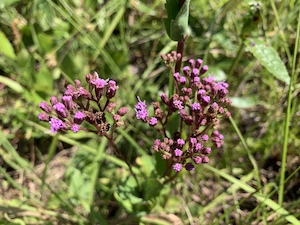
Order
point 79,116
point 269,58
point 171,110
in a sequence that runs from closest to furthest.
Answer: point 79,116 → point 171,110 → point 269,58

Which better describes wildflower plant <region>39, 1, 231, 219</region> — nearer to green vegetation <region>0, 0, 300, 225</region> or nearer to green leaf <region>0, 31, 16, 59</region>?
green vegetation <region>0, 0, 300, 225</region>

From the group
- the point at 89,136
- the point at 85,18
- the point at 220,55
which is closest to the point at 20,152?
the point at 89,136

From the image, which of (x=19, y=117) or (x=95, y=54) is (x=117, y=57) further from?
(x=19, y=117)

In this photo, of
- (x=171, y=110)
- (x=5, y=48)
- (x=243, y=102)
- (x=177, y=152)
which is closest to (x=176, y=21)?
(x=171, y=110)

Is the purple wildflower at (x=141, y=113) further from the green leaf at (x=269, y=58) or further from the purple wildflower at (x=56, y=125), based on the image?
the green leaf at (x=269, y=58)

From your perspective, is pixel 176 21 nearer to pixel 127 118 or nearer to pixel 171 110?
pixel 171 110

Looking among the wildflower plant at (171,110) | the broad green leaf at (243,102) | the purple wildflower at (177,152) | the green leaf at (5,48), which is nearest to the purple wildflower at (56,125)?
the wildflower plant at (171,110)
